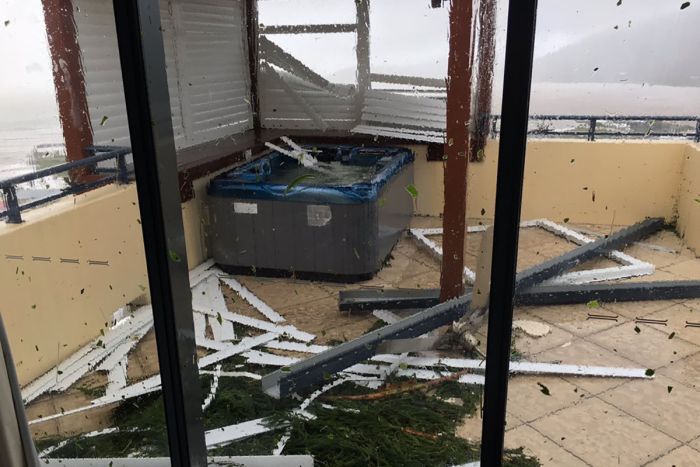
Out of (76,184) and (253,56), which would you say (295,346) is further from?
(253,56)

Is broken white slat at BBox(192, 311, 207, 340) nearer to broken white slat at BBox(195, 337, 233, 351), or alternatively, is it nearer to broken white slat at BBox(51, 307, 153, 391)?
broken white slat at BBox(195, 337, 233, 351)

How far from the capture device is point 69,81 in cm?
253

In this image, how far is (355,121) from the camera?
171 inches

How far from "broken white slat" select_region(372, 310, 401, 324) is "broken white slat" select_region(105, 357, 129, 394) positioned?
118 cm

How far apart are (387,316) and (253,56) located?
104 inches

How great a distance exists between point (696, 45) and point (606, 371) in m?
1.23

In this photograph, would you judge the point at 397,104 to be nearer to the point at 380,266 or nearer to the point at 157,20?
the point at 380,266

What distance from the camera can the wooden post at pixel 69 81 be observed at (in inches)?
96.6

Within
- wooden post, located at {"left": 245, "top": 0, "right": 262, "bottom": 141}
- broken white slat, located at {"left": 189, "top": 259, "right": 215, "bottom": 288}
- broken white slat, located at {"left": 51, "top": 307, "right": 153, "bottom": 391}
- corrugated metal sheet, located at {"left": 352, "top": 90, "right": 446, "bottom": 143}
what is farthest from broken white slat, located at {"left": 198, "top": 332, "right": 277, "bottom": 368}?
corrugated metal sheet, located at {"left": 352, "top": 90, "right": 446, "bottom": 143}

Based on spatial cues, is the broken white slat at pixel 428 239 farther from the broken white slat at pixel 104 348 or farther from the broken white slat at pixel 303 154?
the broken white slat at pixel 104 348

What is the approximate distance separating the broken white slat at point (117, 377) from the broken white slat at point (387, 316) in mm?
1185

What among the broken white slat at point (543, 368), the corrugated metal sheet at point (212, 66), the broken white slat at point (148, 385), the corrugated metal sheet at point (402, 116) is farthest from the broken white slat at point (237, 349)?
the corrugated metal sheet at point (402, 116)

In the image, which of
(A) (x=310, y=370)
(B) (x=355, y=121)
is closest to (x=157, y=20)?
(A) (x=310, y=370)

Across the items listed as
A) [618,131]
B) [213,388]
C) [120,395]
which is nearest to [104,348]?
[120,395]
